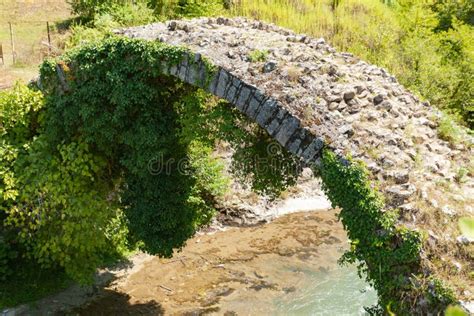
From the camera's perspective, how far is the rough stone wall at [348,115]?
537 centimetres

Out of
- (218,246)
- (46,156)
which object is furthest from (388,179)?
(218,246)

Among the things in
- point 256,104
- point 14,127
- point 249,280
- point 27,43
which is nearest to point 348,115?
point 256,104

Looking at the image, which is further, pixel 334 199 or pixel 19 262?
pixel 19 262

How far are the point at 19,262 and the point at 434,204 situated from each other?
7.98 metres

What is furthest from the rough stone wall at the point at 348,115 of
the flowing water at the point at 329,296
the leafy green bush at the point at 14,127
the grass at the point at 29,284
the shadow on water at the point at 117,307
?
the grass at the point at 29,284

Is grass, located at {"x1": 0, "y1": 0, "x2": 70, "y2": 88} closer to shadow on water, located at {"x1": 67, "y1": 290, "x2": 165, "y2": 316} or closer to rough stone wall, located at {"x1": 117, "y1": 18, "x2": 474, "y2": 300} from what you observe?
shadow on water, located at {"x1": 67, "y1": 290, "x2": 165, "y2": 316}

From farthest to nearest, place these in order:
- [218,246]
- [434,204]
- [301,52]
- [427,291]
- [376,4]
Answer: [376,4] < [218,246] < [301,52] < [434,204] < [427,291]

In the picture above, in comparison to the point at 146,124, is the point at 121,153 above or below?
below

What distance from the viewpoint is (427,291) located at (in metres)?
4.89

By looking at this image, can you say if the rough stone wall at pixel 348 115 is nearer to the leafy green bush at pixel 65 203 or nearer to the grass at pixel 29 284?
the leafy green bush at pixel 65 203

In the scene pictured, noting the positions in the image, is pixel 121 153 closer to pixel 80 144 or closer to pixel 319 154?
pixel 80 144

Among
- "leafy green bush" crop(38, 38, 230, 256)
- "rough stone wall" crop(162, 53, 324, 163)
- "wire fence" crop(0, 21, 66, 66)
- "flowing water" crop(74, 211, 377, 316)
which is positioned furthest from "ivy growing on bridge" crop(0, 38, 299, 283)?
"wire fence" crop(0, 21, 66, 66)

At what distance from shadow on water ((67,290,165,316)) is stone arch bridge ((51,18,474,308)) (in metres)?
4.72

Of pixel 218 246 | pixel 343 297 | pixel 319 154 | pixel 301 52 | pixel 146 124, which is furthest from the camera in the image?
pixel 218 246
